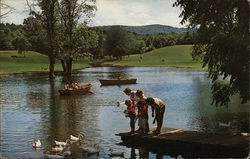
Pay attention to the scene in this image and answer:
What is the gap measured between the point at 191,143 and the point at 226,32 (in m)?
6.20

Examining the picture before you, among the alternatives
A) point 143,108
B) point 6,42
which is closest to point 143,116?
point 143,108

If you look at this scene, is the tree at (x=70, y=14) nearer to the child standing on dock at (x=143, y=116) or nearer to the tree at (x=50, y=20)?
the tree at (x=50, y=20)

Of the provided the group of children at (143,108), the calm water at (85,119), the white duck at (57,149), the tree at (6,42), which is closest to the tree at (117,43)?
the tree at (6,42)

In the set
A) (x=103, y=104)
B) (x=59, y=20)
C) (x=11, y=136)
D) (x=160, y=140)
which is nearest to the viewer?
(x=160, y=140)

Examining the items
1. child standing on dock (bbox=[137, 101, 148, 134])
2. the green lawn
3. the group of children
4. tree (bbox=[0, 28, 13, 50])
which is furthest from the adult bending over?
tree (bbox=[0, 28, 13, 50])

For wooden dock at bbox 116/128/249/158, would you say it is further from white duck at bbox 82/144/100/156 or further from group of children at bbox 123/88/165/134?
white duck at bbox 82/144/100/156

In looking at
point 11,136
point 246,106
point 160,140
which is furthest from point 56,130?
point 246,106

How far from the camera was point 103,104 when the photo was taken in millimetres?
38375

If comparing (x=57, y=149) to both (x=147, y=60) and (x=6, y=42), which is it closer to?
(x=147, y=60)

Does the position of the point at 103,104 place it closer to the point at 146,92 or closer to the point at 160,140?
the point at 146,92

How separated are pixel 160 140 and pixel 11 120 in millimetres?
14077

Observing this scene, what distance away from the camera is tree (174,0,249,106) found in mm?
19016

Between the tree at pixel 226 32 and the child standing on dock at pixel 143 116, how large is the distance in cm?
416

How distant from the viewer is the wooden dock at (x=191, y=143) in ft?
58.2
